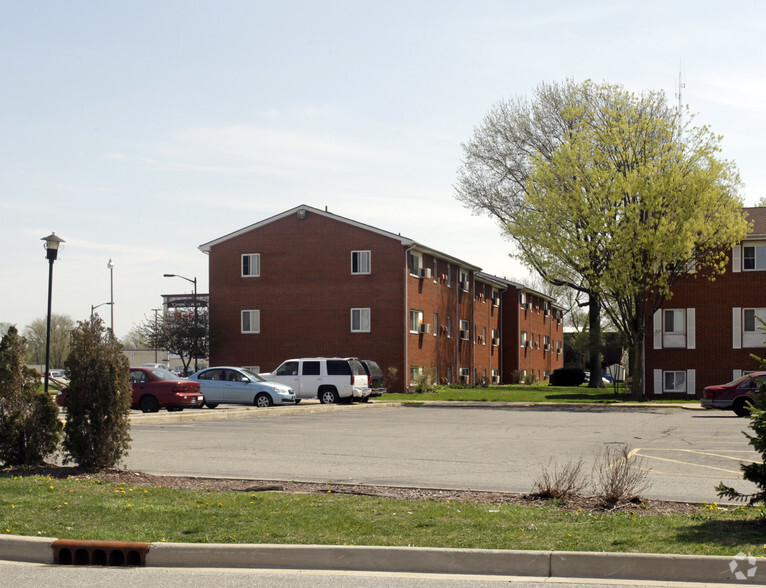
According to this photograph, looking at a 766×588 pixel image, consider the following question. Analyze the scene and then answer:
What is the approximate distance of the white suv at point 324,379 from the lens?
35281 millimetres

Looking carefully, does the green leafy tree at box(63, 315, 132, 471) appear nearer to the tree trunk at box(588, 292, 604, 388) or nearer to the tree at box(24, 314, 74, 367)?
the tree trunk at box(588, 292, 604, 388)

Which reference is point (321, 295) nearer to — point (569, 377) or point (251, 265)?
point (251, 265)

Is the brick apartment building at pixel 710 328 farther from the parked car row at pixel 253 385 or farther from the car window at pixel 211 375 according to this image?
the car window at pixel 211 375

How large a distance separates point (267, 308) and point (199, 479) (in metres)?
37.0

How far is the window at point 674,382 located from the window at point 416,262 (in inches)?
543

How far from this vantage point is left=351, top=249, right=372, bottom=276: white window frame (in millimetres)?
47812

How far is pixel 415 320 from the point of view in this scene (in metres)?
48.9

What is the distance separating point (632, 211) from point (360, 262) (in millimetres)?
15543

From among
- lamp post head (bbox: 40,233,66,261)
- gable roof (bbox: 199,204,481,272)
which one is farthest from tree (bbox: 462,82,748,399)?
lamp post head (bbox: 40,233,66,261)

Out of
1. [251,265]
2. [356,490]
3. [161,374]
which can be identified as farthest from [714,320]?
[356,490]

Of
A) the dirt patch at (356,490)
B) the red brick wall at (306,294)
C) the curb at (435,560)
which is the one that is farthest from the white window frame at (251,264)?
the curb at (435,560)

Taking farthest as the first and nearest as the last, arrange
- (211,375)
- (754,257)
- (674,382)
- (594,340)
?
(594,340)
(674,382)
(754,257)
(211,375)

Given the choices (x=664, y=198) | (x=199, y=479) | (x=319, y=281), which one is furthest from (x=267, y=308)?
(x=199, y=479)

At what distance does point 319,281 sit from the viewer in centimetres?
4847
